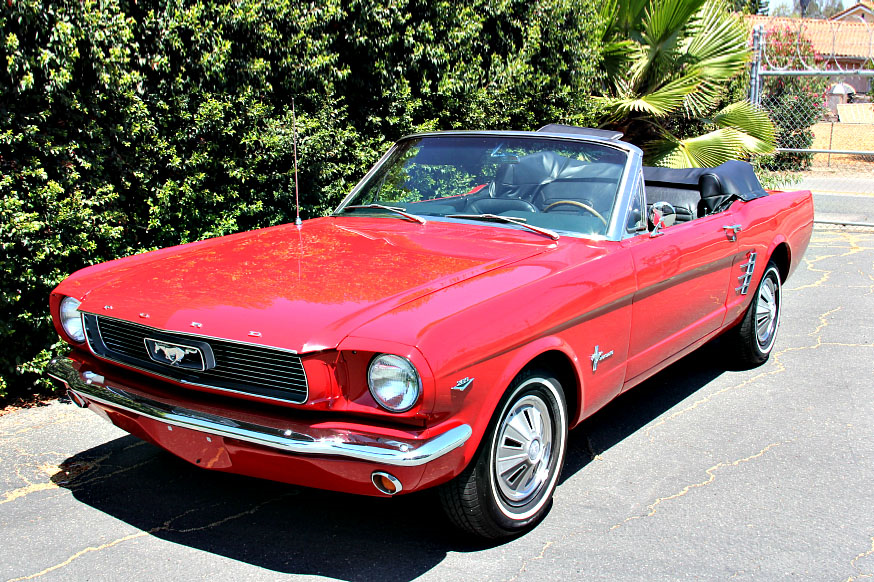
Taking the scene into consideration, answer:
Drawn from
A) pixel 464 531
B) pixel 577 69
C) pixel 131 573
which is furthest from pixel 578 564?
pixel 577 69

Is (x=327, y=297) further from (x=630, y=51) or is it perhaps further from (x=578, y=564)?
(x=630, y=51)

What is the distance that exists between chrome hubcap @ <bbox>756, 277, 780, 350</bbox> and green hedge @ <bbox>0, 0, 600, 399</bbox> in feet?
10.5

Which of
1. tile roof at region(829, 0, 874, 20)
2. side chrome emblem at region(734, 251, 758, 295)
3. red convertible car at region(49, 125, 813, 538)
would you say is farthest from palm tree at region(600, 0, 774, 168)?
tile roof at region(829, 0, 874, 20)

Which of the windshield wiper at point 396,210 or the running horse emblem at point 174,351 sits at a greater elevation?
the windshield wiper at point 396,210

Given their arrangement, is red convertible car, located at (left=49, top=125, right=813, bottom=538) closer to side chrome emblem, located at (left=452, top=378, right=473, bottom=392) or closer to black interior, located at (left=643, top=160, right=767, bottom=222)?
side chrome emblem, located at (left=452, top=378, right=473, bottom=392)

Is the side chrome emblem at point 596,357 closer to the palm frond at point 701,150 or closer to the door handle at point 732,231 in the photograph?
the door handle at point 732,231

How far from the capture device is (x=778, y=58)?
819 inches

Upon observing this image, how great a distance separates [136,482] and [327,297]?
60.7 inches

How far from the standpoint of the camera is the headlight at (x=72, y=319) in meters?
3.70

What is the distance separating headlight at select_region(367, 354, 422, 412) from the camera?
286 cm

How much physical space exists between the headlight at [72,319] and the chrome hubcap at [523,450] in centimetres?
190

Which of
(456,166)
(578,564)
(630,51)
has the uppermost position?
(630,51)

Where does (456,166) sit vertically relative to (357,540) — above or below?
above

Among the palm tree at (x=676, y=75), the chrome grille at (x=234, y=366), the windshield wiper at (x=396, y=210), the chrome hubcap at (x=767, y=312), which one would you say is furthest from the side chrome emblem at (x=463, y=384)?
the palm tree at (x=676, y=75)
